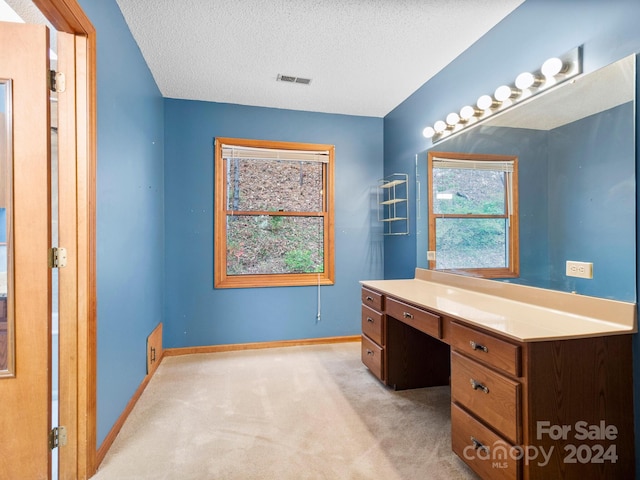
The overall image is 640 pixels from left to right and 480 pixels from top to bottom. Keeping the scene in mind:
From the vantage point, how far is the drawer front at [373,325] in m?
2.52

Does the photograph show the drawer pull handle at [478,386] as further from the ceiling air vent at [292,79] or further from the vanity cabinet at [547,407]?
the ceiling air vent at [292,79]

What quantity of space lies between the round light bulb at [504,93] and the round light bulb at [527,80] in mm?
103

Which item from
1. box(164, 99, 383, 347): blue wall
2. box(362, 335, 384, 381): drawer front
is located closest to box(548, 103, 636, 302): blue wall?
box(362, 335, 384, 381): drawer front

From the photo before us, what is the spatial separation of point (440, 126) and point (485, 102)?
1.63 feet

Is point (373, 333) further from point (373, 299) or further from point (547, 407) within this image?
point (547, 407)

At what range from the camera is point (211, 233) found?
339cm

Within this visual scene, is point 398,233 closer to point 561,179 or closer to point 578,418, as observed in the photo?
point 561,179

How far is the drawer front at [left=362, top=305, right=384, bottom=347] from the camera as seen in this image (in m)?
2.52

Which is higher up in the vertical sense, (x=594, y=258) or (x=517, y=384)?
(x=594, y=258)

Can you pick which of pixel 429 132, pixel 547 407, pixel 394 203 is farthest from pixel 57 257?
pixel 394 203

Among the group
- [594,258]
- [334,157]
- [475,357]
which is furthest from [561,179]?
[334,157]

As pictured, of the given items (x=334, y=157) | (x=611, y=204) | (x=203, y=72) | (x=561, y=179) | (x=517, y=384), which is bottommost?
(x=517, y=384)

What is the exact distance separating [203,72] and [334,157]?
152cm

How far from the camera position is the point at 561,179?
1.74 meters
